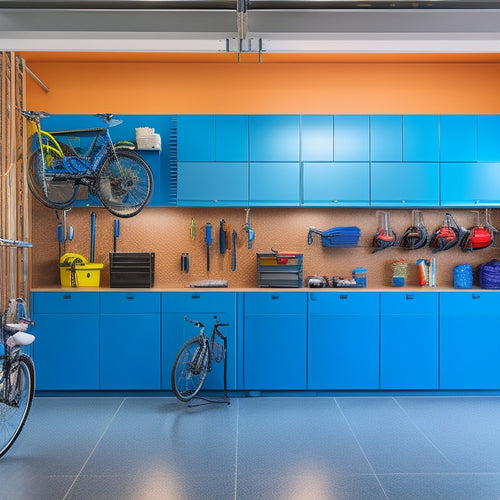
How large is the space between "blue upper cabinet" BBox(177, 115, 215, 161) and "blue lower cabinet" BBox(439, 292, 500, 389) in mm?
2745

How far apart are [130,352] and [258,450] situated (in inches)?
69.5

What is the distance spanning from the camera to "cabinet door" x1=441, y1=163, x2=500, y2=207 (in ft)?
15.7

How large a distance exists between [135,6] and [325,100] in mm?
2584

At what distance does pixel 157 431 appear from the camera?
3.71m

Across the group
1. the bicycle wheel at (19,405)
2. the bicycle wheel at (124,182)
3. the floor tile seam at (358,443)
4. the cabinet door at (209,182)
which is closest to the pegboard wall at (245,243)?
the cabinet door at (209,182)

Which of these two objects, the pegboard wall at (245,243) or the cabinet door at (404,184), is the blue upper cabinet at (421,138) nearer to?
the cabinet door at (404,184)

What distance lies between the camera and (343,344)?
463 cm

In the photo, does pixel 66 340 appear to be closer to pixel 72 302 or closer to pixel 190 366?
pixel 72 302

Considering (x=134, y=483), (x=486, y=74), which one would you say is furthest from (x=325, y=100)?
(x=134, y=483)

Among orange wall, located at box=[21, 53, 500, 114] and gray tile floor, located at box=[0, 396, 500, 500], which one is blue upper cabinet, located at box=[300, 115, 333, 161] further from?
gray tile floor, located at box=[0, 396, 500, 500]

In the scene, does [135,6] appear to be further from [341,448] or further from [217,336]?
[341,448]

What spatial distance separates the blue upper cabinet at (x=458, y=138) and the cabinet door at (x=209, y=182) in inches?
77.2

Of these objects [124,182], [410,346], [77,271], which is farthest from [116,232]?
[410,346]

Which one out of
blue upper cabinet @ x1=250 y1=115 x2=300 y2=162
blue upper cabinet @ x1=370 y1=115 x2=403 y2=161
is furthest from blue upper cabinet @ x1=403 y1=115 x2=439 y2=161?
blue upper cabinet @ x1=250 y1=115 x2=300 y2=162
